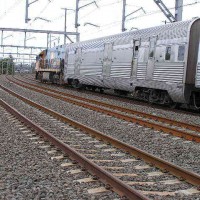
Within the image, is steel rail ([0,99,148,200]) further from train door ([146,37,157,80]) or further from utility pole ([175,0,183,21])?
utility pole ([175,0,183,21])

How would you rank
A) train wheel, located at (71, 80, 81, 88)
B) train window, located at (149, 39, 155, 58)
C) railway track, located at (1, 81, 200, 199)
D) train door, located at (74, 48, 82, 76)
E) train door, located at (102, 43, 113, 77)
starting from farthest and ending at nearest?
train wheel, located at (71, 80, 81, 88), train door, located at (74, 48, 82, 76), train door, located at (102, 43, 113, 77), train window, located at (149, 39, 155, 58), railway track, located at (1, 81, 200, 199)

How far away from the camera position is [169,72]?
15117 mm

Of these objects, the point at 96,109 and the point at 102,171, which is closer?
the point at 102,171

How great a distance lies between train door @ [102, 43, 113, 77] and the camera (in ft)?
67.9

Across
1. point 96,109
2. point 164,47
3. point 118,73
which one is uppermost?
point 164,47

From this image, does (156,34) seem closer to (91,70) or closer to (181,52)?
→ (181,52)

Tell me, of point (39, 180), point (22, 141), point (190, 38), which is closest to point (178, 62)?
point (190, 38)

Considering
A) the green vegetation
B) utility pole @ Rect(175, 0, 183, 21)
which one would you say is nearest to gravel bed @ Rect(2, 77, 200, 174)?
utility pole @ Rect(175, 0, 183, 21)

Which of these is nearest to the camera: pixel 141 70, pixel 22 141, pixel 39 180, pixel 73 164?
pixel 39 180

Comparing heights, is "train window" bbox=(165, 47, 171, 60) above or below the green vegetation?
above

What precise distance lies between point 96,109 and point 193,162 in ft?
27.0

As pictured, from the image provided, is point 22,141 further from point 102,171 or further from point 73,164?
point 102,171

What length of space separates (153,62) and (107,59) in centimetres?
508

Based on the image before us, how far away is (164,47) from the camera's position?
15.6 m
